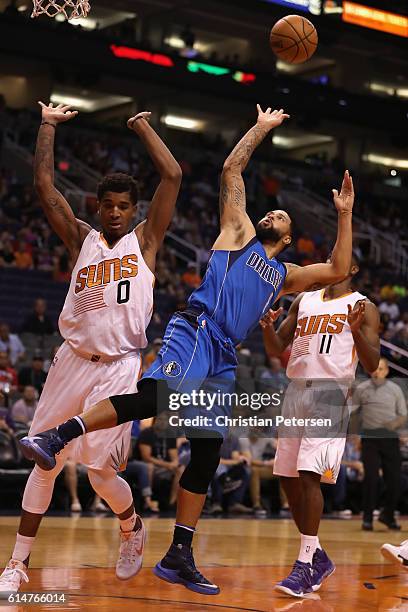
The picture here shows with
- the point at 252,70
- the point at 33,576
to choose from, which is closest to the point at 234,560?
the point at 33,576

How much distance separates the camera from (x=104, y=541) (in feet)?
28.6

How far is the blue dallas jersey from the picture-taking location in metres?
5.73

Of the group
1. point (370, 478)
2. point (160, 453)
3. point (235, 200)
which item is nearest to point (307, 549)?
point (235, 200)

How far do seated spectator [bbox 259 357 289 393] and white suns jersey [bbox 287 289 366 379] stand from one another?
5953mm

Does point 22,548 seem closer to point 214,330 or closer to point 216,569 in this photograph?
point 214,330

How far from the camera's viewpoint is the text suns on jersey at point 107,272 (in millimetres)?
5676

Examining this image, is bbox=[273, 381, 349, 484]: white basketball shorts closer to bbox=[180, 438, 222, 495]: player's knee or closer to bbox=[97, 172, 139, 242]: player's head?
bbox=[180, 438, 222, 495]: player's knee

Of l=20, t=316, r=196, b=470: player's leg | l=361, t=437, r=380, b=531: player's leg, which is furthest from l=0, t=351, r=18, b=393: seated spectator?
l=20, t=316, r=196, b=470: player's leg

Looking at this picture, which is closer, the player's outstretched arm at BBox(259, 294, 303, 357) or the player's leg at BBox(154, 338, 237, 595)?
the player's leg at BBox(154, 338, 237, 595)

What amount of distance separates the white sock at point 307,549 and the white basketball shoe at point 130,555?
1053 millimetres

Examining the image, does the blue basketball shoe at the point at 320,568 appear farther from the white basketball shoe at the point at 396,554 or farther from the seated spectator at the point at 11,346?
the seated spectator at the point at 11,346

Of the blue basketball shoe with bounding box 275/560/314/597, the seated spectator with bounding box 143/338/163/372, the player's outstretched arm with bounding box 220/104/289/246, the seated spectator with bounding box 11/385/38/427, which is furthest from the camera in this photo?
the seated spectator with bounding box 143/338/163/372

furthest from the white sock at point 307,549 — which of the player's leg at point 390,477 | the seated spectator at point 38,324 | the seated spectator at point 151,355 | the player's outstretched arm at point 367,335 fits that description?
the seated spectator at point 38,324

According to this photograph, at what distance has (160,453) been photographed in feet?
40.4
